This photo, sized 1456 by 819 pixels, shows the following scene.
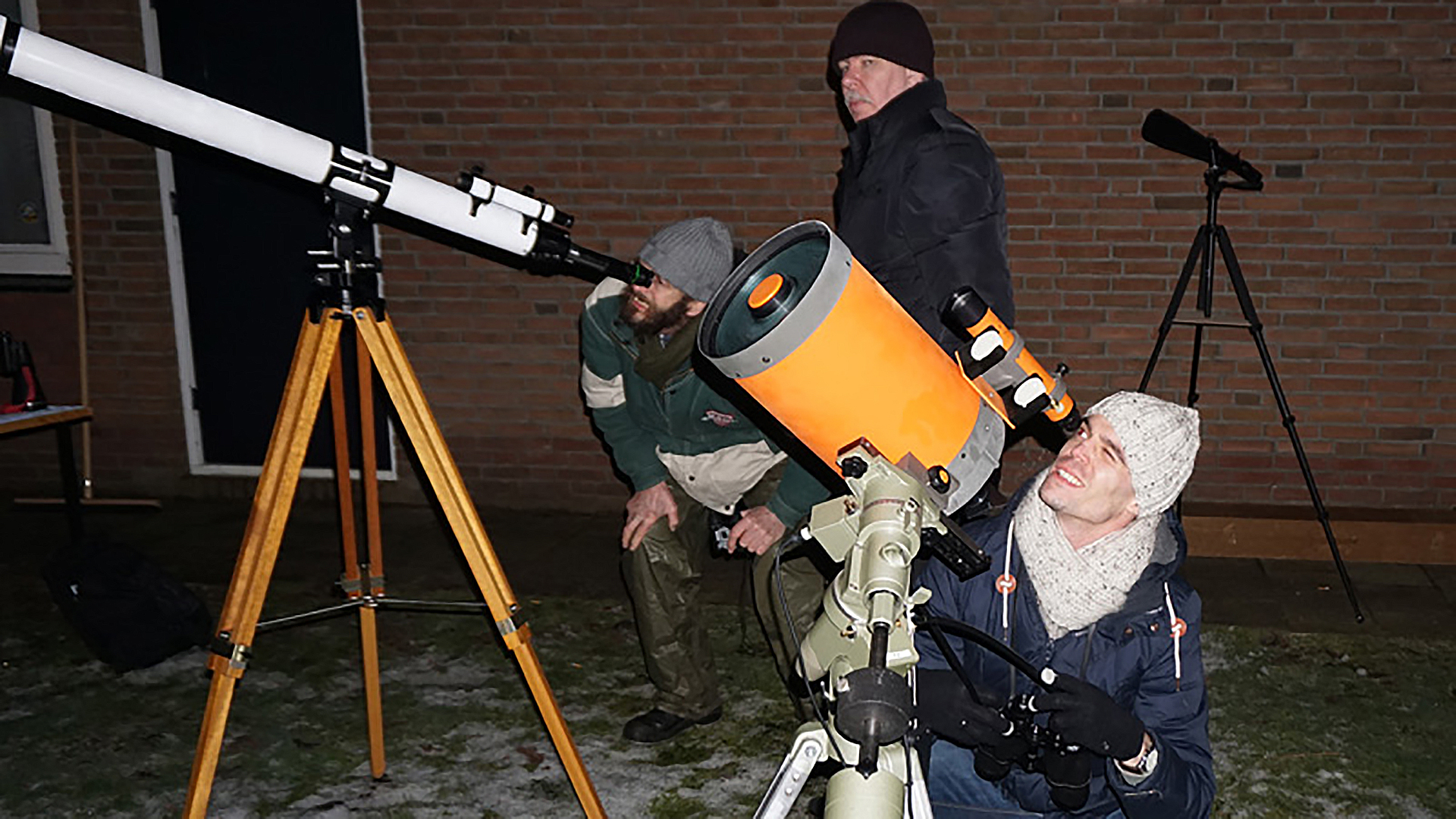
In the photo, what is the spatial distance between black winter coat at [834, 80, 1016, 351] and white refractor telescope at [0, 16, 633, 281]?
76 centimetres

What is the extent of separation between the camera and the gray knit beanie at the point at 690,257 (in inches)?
124

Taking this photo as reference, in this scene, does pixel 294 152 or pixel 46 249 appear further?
pixel 46 249

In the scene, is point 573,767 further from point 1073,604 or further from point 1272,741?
point 1272,741

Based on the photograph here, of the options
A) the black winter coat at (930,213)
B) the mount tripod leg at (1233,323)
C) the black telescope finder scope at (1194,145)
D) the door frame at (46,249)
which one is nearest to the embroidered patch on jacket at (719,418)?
the black winter coat at (930,213)

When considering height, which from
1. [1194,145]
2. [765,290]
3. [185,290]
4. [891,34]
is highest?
[891,34]

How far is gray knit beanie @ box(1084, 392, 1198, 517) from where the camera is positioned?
2.09 m

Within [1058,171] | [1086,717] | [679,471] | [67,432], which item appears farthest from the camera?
[1058,171]

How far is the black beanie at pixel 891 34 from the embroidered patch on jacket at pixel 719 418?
1.10 m

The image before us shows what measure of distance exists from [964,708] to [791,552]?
1.24 metres

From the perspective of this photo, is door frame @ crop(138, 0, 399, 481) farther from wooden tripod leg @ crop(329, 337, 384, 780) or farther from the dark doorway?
wooden tripod leg @ crop(329, 337, 384, 780)

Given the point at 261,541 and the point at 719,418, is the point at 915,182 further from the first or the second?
the point at 261,541

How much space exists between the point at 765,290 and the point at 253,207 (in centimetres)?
492

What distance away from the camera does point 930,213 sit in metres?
2.89

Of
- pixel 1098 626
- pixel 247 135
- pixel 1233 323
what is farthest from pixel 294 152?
pixel 1233 323
